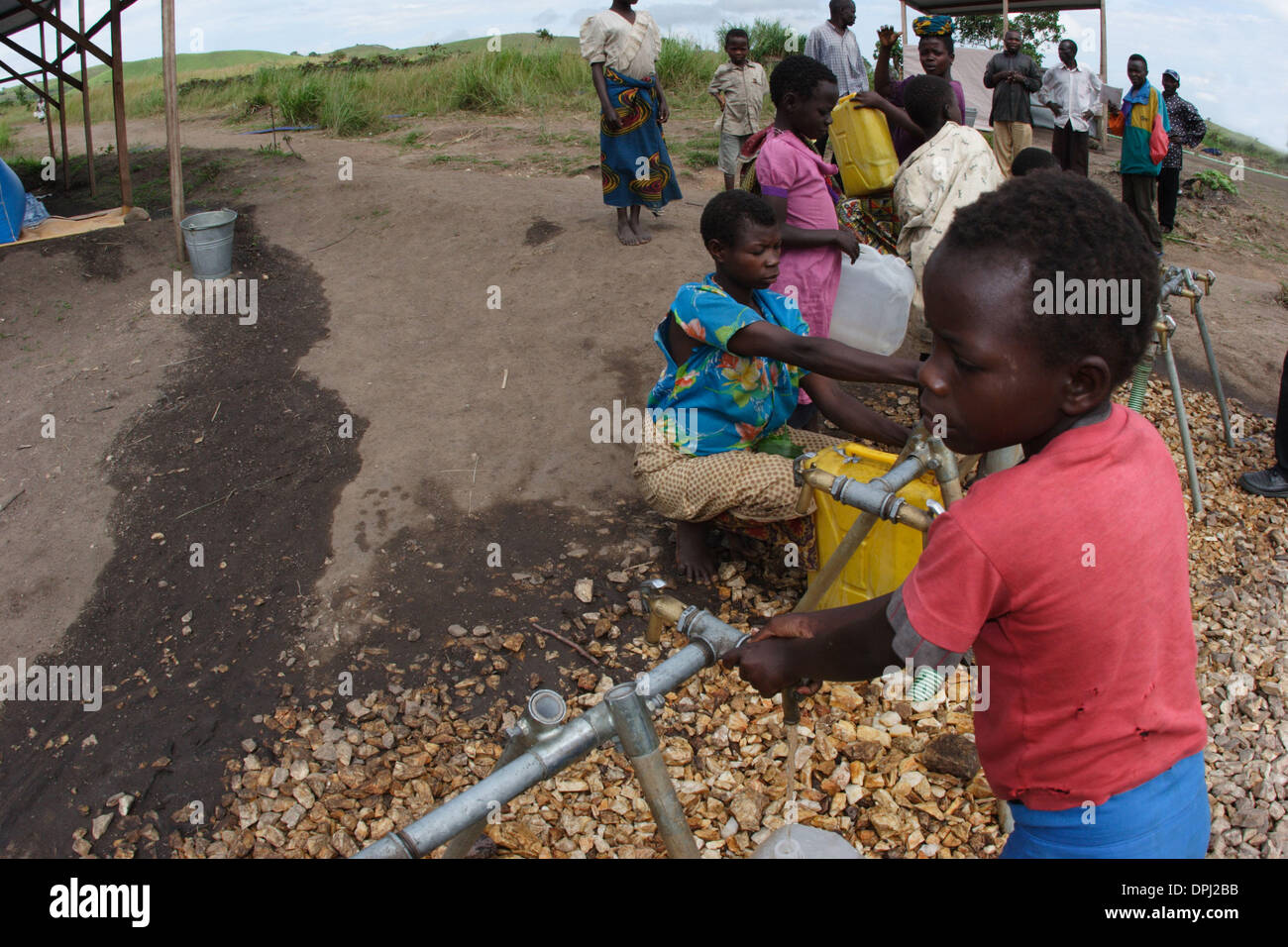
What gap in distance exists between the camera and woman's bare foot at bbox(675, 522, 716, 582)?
320cm

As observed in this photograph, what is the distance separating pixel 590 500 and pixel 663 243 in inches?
105

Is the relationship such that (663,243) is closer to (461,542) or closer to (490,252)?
(490,252)

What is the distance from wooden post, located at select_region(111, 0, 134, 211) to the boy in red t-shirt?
6877mm

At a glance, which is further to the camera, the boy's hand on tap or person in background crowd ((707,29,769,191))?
person in background crowd ((707,29,769,191))

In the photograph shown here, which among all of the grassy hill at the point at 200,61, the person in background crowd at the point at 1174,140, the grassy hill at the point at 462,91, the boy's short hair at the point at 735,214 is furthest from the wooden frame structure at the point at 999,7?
the grassy hill at the point at 200,61

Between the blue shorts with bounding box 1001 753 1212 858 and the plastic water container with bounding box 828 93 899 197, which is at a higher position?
the plastic water container with bounding box 828 93 899 197

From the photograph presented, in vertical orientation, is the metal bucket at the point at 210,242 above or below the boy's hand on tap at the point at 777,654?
below

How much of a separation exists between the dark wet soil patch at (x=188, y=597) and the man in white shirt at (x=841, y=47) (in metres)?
4.02

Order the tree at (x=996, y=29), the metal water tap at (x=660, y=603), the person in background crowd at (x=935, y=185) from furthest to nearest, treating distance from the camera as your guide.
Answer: the tree at (x=996, y=29)
the person in background crowd at (x=935, y=185)
the metal water tap at (x=660, y=603)

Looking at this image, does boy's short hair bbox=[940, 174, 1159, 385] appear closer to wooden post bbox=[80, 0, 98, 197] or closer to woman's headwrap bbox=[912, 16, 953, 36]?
woman's headwrap bbox=[912, 16, 953, 36]

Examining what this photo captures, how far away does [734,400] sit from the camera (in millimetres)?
2943

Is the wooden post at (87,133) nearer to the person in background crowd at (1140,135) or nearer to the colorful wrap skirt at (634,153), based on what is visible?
the colorful wrap skirt at (634,153)

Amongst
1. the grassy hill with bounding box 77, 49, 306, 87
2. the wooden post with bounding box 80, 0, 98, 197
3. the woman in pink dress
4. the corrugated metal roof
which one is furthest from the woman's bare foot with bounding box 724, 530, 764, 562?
the grassy hill with bounding box 77, 49, 306, 87

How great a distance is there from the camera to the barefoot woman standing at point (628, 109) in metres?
5.57
